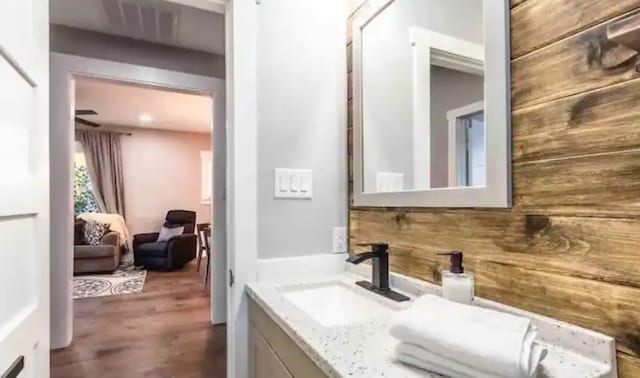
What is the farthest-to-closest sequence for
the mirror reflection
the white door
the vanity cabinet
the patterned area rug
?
the patterned area rug
the mirror reflection
the vanity cabinet
the white door

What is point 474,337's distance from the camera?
2.26 feet

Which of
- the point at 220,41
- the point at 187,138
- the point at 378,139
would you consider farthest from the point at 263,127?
the point at 187,138

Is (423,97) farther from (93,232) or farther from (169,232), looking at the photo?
(169,232)

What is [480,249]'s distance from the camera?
1.04 metres

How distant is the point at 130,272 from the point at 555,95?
238 inches

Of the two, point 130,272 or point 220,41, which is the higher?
point 220,41

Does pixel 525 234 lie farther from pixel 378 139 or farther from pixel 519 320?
pixel 378 139

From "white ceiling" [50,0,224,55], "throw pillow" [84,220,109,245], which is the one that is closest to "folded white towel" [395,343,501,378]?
"white ceiling" [50,0,224,55]

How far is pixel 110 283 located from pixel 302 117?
14.7 feet

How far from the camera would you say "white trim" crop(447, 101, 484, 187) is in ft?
3.84

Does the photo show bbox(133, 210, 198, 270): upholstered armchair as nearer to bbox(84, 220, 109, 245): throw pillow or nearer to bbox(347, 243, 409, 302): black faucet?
bbox(84, 220, 109, 245): throw pillow

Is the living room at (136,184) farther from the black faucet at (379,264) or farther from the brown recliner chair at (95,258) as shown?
the black faucet at (379,264)

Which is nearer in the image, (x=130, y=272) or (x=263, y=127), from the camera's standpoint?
(x=263, y=127)

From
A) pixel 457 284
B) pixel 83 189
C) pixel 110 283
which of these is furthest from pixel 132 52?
pixel 83 189
